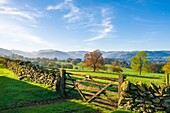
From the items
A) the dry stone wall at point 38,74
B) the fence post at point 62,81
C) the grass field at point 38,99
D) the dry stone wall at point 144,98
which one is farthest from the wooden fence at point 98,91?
the dry stone wall at point 38,74

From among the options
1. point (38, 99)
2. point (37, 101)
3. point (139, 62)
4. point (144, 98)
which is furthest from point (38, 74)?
point (139, 62)

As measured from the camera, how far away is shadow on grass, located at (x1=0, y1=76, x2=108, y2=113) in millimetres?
11383

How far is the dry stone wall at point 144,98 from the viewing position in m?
9.74

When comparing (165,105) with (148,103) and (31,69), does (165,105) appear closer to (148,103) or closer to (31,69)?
(148,103)

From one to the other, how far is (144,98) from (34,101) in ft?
24.7

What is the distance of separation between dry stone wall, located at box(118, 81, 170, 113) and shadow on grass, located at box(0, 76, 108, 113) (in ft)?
6.35

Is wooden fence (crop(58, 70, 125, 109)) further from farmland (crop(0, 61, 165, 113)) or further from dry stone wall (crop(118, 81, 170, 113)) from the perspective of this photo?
dry stone wall (crop(118, 81, 170, 113))

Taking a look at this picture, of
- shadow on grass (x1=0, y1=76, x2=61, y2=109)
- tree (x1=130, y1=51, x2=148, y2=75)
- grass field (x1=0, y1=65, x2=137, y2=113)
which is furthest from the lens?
tree (x1=130, y1=51, x2=148, y2=75)

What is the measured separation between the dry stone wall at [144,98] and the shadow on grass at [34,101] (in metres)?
1.94

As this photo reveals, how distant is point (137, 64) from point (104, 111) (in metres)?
51.1

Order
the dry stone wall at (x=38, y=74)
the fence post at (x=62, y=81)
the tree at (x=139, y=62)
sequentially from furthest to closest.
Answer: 1. the tree at (x=139, y=62)
2. the dry stone wall at (x=38, y=74)
3. the fence post at (x=62, y=81)

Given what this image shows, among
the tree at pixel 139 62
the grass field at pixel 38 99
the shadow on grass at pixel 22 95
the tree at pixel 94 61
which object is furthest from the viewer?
the tree at pixel 94 61

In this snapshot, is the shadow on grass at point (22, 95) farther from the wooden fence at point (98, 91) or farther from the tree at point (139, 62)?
the tree at point (139, 62)

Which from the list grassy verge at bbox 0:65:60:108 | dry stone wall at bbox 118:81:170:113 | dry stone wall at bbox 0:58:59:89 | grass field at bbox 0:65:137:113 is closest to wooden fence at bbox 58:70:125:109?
grass field at bbox 0:65:137:113
